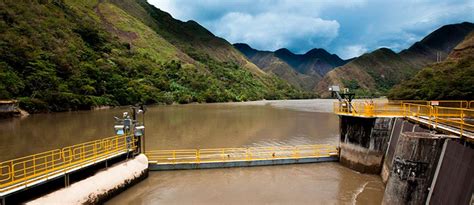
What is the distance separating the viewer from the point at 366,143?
715 inches

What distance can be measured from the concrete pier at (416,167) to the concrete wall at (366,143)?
7700 mm

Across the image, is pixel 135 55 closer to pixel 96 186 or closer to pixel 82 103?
pixel 82 103

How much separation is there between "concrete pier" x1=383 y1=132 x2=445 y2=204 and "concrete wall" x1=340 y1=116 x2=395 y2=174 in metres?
7.70

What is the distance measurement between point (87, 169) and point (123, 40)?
157325 millimetres

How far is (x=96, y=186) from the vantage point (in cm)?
1347

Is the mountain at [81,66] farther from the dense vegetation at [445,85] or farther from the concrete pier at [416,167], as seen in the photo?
the dense vegetation at [445,85]

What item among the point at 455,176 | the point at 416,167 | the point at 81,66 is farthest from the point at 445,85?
the point at 81,66

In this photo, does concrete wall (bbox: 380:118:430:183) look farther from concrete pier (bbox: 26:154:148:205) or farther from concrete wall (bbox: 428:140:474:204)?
concrete pier (bbox: 26:154:148:205)

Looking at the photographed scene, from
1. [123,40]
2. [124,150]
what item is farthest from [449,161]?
[123,40]

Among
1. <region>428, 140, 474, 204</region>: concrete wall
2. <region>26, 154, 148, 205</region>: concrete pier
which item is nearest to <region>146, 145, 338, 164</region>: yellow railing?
<region>26, 154, 148, 205</region>: concrete pier

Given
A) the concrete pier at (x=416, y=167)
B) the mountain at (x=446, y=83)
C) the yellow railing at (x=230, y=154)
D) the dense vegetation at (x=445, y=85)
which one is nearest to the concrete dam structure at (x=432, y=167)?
the concrete pier at (x=416, y=167)

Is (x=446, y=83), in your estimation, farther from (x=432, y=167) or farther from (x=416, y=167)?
(x=416, y=167)

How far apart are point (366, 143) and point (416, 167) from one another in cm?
843

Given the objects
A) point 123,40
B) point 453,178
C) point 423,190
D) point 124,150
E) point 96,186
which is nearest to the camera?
point 453,178
